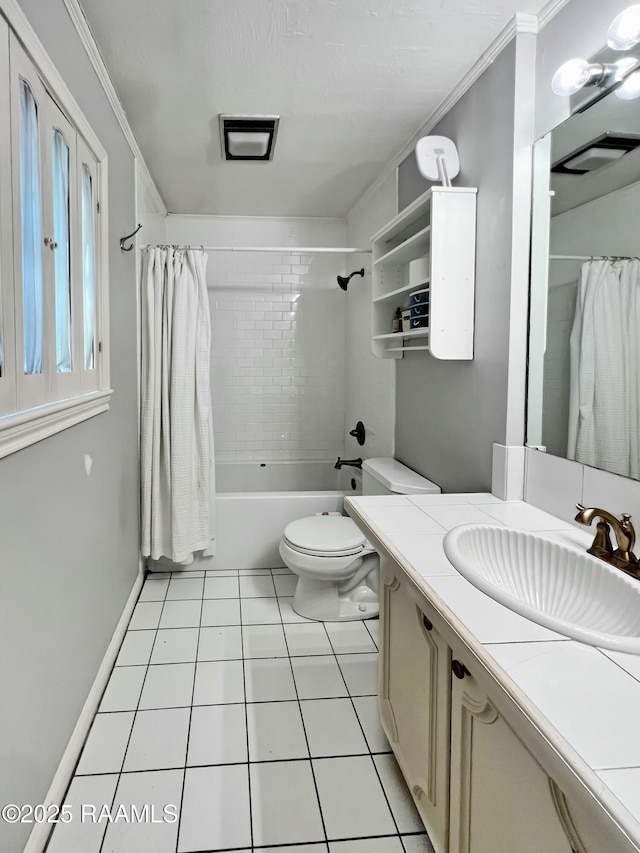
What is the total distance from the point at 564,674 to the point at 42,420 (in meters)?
1.22

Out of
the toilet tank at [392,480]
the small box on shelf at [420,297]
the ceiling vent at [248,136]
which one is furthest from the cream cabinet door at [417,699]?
the ceiling vent at [248,136]

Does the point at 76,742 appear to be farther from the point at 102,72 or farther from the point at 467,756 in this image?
the point at 102,72

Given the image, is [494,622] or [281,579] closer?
[494,622]

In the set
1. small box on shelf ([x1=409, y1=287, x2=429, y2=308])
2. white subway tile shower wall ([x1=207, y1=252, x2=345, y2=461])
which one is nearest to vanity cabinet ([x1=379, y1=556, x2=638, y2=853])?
small box on shelf ([x1=409, y1=287, x2=429, y2=308])

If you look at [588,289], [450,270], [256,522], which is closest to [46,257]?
[450,270]

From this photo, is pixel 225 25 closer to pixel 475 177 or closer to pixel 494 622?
pixel 475 177

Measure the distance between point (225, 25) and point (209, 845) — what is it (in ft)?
7.87

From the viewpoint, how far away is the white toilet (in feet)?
8.30

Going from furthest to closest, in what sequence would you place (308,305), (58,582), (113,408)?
(308,305) < (113,408) < (58,582)

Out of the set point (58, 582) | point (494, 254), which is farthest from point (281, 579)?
point (494, 254)

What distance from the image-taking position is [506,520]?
1.59 metres

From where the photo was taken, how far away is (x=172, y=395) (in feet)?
9.77

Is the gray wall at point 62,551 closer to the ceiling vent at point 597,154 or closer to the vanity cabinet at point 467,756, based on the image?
the vanity cabinet at point 467,756

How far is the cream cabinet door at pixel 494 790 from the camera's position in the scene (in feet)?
2.60
